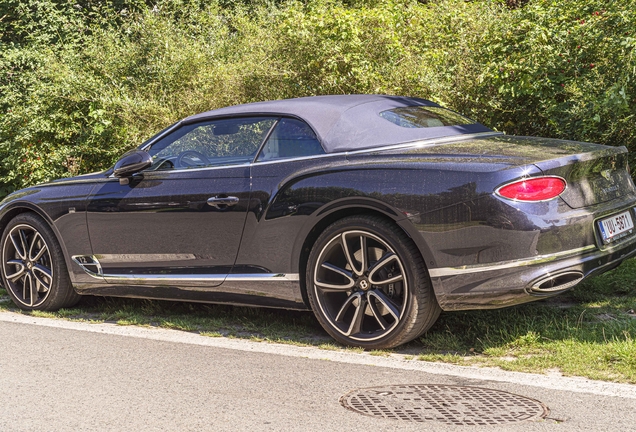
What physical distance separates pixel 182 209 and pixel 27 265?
1951 millimetres

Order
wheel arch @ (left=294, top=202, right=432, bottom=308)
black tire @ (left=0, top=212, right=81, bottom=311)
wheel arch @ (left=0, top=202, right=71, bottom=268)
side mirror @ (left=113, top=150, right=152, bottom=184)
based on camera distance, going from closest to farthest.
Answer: wheel arch @ (left=294, top=202, right=432, bottom=308)
side mirror @ (left=113, top=150, right=152, bottom=184)
wheel arch @ (left=0, top=202, right=71, bottom=268)
black tire @ (left=0, top=212, right=81, bottom=311)

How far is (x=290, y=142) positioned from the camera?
18.4ft

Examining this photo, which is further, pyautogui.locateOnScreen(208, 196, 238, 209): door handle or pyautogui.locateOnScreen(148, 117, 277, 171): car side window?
pyautogui.locateOnScreen(148, 117, 277, 171): car side window

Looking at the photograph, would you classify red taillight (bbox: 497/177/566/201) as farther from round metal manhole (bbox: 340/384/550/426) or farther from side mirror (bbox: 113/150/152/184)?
side mirror (bbox: 113/150/152/184)

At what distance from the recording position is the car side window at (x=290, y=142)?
550 cm

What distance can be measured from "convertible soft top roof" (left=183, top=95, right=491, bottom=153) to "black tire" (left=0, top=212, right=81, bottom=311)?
6.26 feet

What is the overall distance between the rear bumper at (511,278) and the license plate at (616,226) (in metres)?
0.12

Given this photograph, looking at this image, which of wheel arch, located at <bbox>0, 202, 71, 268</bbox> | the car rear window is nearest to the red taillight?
the car rear window

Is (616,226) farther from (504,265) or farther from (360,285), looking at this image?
(360,285)

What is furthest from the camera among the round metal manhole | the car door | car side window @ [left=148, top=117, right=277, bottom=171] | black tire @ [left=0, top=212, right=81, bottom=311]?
black tire @ [left=0, top=212, right=81, bottom=311]

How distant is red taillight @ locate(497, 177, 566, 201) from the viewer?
458cm

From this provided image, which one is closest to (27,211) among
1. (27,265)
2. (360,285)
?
(27,265)

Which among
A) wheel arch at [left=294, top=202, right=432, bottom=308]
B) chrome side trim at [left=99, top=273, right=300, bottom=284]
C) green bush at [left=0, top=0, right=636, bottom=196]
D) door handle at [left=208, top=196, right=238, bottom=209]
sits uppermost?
green bush at [left=0, top=0, right=636, bottom=196]

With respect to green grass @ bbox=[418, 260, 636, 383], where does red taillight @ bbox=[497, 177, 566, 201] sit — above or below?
above
